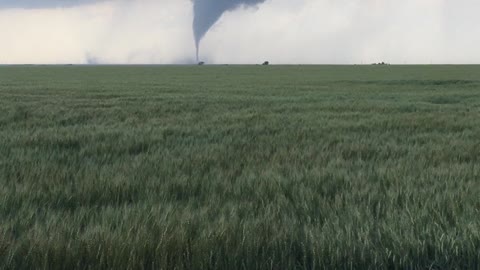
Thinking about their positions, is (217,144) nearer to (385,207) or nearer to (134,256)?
(385,207)

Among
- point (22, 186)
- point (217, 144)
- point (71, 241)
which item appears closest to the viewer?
point (71, 241)

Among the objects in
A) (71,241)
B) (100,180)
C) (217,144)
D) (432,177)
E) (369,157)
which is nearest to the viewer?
(71,241)

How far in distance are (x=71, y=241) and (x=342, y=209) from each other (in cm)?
214

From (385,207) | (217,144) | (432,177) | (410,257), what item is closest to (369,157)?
(432,177)

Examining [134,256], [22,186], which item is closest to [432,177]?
[134,256]

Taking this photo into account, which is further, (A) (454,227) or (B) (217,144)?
(B) (217,144)

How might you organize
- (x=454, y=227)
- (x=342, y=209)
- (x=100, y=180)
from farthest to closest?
(x=100, y=180), (x=342, y=209), (x=454, y=227)

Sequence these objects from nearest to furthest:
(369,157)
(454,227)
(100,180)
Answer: (454,227), (100,180), (369,157)

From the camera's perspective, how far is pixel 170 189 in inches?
190

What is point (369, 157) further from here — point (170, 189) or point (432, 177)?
point (170, 189)

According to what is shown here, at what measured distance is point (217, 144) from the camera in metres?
8.12

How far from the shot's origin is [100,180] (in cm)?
498

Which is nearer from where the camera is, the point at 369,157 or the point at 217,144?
the point at 369,157

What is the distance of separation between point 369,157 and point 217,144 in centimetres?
248
